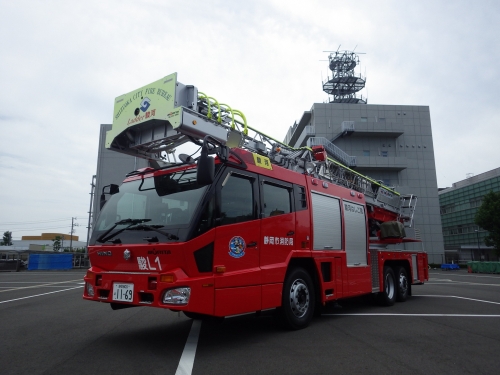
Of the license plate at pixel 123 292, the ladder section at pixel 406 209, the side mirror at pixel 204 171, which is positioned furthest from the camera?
the ladder section at pixel 406 209

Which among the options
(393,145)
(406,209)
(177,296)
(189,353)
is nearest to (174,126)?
(177,296)

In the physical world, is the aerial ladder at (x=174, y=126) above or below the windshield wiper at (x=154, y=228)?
above

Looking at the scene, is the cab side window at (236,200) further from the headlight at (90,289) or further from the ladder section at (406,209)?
the ladder section at (406,209)

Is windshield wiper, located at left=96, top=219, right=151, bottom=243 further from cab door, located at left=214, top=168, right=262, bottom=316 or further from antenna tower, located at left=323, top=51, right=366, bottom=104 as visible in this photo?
antenna tower, located at left=323, top=51, right=366, bottom=104

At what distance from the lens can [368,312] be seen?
8391 mm

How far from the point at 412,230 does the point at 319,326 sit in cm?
784

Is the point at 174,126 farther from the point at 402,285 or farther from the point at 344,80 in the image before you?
the point at 344,80

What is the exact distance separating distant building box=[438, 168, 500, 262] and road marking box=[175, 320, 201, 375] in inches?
2572

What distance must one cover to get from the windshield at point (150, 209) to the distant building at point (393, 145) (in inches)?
1572

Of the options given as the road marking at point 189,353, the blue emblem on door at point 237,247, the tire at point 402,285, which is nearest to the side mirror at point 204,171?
the blue emblem on door at point 237,247

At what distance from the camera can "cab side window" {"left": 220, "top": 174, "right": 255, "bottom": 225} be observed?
532 cm

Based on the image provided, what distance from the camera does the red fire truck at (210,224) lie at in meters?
4.90

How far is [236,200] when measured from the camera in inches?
218

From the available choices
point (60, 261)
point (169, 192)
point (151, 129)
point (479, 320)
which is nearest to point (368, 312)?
point (479, 320)
